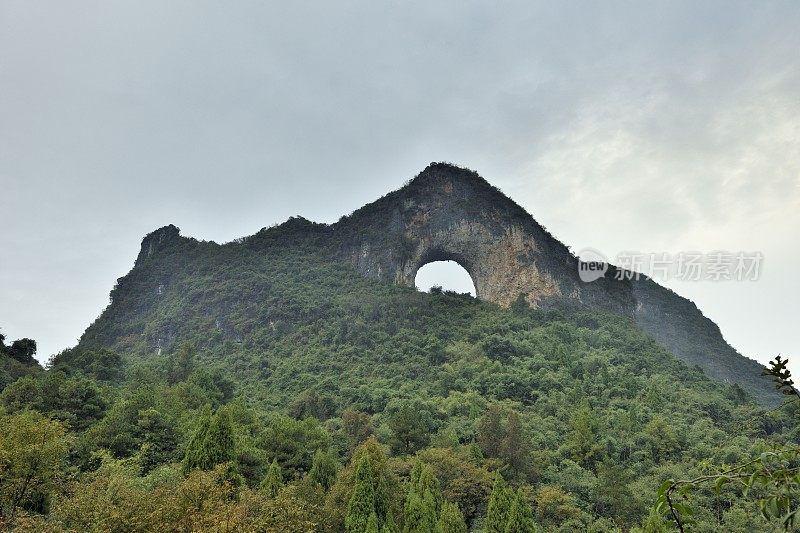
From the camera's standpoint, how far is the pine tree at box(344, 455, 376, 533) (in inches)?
644

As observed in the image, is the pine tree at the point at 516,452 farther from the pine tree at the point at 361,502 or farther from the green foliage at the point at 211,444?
the green foliage at the point at 211,444

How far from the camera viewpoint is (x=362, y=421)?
92.0ft

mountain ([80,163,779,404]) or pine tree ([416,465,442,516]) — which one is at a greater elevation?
mountain ([80,163,779,404])

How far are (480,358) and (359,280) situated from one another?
2321 cm

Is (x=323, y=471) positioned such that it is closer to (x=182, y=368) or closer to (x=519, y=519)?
(x=519, y=519)

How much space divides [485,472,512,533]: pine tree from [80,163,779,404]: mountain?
120 ft

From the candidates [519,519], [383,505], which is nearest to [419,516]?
[383,505]

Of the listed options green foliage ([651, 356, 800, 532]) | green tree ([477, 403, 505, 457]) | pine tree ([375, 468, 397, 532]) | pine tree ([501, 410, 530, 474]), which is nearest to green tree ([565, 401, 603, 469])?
pine tree ([501, 410, 530, 474])

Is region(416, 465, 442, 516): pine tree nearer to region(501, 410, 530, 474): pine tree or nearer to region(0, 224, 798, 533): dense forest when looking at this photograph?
region(0, 224, 798, 533): dense forest

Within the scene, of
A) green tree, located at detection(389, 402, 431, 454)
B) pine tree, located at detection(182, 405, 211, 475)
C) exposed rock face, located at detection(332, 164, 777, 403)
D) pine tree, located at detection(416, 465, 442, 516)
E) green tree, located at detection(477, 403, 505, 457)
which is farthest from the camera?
exposed rock face, located at detection(332, 164, 777, 403)

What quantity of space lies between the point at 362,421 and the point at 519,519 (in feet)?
38.8

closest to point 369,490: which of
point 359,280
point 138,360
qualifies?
point 138,360

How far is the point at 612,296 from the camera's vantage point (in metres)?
64.5

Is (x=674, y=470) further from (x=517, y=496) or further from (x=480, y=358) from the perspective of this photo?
(x=480, y=358)
